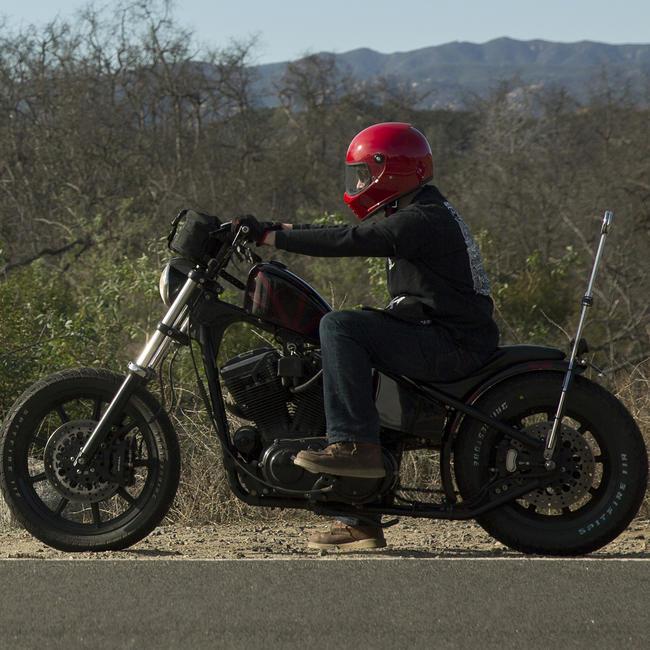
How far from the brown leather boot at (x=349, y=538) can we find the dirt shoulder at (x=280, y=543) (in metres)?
0.06

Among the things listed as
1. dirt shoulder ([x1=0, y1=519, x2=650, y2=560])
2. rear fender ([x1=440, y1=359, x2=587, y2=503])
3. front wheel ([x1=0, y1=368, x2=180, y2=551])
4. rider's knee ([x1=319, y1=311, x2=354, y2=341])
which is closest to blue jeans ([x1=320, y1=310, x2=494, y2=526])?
rider's knee ([x1=319, y1=311, x2=354, y2=341])

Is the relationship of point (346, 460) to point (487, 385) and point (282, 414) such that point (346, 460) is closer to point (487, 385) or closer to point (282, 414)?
point (282, 414)

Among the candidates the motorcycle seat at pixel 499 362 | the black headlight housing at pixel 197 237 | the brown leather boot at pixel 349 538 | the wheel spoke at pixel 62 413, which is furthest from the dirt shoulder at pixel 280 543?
the black headlight housing at pixel 197 237

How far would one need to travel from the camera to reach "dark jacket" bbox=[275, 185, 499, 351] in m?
5.46

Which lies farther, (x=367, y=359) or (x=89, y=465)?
(x=89, y=465)

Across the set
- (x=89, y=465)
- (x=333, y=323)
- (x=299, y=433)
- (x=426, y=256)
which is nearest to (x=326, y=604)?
(x=299, y=433)

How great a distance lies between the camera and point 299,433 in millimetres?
5641

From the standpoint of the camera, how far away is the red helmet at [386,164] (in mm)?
5664

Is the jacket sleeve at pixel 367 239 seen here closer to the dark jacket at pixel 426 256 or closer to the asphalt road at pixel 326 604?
the dark jacket at pixel 426 256

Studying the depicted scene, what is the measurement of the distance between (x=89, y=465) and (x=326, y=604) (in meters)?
1.47

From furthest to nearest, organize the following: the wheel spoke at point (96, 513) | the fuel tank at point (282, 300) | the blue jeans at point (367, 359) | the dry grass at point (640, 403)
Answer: the dry grass at point (640, 403) < the wheel spoke at point (96, 513) < the fuel tank at point (282, 300) < the blue jeans at point (367, 359)

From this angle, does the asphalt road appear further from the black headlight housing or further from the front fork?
the black headlight housing

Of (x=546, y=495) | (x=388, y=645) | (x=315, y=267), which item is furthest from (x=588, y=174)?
(x=388, y=645)

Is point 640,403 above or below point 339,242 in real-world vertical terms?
below
